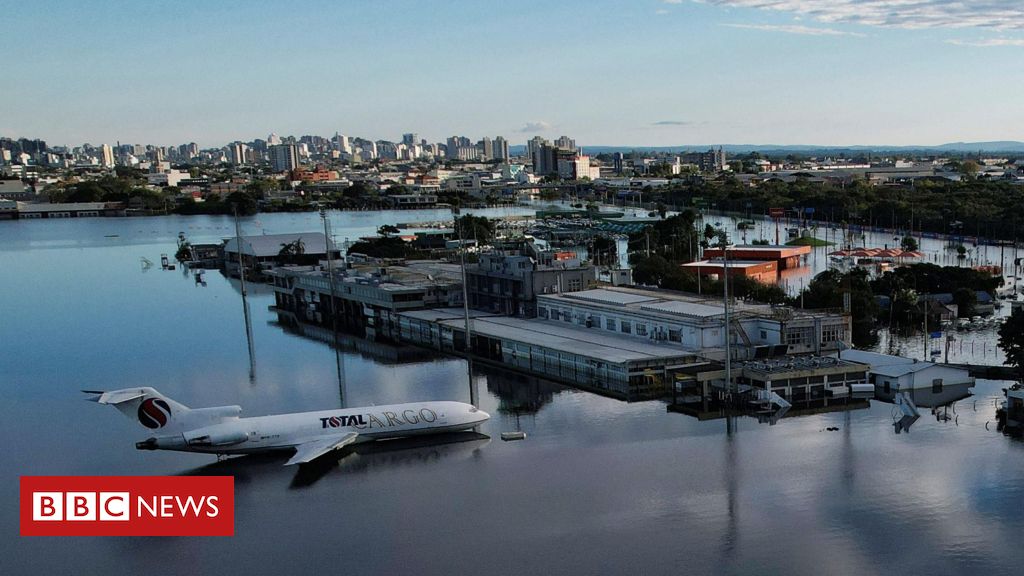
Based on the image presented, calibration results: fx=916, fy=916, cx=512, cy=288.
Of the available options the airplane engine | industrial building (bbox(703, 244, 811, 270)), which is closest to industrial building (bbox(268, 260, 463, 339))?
industrial building (bbox(703, 244, 811, 270))

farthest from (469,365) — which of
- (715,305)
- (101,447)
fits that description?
(101,447)

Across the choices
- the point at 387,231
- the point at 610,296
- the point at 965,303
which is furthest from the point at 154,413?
the point at 387,231

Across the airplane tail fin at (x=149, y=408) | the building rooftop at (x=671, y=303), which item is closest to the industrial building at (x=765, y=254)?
the building rooftop at (x=671, y=303)

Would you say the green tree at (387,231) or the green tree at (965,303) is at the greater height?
the green tree at (387,231)

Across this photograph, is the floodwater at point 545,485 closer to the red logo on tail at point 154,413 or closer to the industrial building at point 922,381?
the industrial building at point 922,381

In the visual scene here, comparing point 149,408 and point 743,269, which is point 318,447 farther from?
point 743,269

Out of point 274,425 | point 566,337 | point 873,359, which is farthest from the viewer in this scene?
point 566,337

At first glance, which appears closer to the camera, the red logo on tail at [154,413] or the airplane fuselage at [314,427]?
the red logo on tail at [154,413]
